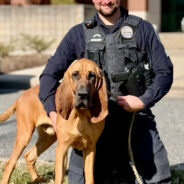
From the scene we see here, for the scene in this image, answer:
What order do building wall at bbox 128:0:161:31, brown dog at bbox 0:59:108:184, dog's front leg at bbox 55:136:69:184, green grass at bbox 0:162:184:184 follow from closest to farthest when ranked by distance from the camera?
brown dog at bbox 0:59:108:184 < dog's front leg at bbox 55:136:69:184 < green grass at bbox 0:162:184:184 < building wall at bbox 128:0:161:31

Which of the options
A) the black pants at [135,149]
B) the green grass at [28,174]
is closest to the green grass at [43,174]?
the green grass at [28,174]

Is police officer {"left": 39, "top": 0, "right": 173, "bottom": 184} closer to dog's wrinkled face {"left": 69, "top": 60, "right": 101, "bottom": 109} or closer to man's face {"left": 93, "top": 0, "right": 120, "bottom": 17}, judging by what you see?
man's face {"left": 93, "top": 0, "right": 120, "bottom": 17}

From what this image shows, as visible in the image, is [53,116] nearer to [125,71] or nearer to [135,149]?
[125,71]

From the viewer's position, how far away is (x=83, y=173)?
16.3 feet

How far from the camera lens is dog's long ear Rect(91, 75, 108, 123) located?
3928 mm

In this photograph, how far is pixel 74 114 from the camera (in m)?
4.18

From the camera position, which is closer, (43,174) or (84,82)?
(84,82)

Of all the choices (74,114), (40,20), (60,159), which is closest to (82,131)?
(74,114)

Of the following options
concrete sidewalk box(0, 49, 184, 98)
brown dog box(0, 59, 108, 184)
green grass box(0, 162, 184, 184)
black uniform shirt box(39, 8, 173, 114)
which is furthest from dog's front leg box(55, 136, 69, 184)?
concrete sidewalk box(0, 49, 184, 98)

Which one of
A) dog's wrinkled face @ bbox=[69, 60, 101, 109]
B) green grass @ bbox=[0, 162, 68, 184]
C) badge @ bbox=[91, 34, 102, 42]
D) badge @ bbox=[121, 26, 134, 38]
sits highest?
badge @ bbox=[121, 26, 134, 38]

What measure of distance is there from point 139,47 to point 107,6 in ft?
1.36

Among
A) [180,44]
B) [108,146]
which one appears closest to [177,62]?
[180,44]

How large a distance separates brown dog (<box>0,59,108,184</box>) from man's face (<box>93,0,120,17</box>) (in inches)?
27.3

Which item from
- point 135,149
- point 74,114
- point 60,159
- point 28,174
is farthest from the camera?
point 28,174
